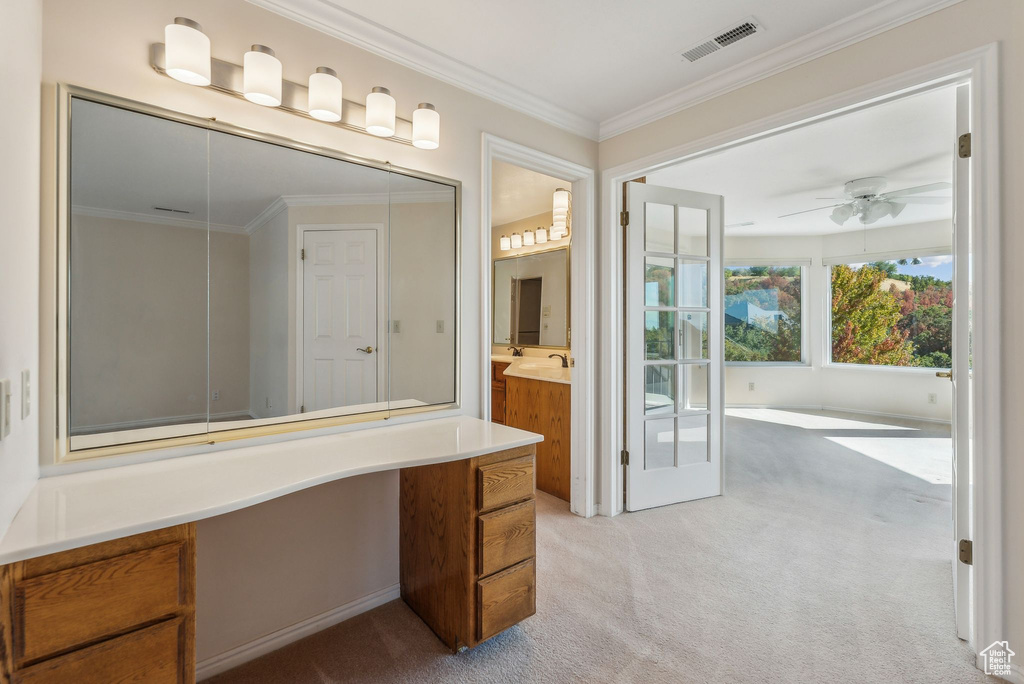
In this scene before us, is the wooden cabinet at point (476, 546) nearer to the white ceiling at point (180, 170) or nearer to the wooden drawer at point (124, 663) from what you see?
the wooden drawer at point (124, 663)

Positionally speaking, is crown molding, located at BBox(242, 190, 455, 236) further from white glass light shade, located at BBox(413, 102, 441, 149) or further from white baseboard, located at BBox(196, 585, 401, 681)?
white baseboard, located at BBox(196, 585, 401, 681)

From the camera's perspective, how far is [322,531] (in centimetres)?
186

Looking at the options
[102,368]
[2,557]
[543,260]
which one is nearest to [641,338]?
[543,260]

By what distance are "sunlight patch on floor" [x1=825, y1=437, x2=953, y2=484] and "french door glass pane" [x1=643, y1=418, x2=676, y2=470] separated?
7.53 ft

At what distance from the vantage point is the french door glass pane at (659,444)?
303cm

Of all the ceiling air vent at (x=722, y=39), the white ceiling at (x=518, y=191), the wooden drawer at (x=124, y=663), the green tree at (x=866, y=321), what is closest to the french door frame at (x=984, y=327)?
the ceiling air vent at (x=722, y=39)

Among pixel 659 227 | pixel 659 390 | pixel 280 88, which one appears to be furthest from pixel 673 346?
pixel 280 88

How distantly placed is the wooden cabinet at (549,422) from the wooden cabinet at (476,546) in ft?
4.50

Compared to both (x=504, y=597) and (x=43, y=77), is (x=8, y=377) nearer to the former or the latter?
(x=43, y=77)

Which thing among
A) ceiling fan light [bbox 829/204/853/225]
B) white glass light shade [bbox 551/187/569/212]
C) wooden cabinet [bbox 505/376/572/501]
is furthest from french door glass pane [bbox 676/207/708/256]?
ceiling fan light [bbox 829/204/853/225]

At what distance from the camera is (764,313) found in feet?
23.2

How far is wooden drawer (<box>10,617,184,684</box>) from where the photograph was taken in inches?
36.7

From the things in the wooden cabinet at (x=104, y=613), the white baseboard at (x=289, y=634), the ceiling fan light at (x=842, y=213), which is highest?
the ceiling fan light at (x=842, y=213)

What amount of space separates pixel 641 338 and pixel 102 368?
262 centimetres
